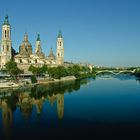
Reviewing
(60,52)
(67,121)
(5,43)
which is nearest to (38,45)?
(60,52)

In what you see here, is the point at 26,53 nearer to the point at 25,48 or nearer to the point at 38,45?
the point at 25,48

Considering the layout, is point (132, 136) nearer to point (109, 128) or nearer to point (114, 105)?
point (109, 128)

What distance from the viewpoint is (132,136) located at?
11.7 m

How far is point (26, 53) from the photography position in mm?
56531

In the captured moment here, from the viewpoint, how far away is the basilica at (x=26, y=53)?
46.7 meters

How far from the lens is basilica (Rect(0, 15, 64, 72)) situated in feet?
153

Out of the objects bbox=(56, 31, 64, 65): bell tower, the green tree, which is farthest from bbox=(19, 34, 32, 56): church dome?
the green tree

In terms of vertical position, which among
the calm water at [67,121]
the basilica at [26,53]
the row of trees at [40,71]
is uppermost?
the basilica at [26,53]

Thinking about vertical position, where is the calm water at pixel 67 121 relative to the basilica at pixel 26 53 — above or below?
below

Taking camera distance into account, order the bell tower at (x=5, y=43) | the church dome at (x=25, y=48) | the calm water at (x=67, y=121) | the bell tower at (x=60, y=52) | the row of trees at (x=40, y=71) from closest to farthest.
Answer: the calm water at (x=67, y=121)
the row of trees at (x=40, y=71)
the bell tower at (x=5, y=43)
the church dome at (x=25, y=48)
the bell tower at (x=60, y=52)

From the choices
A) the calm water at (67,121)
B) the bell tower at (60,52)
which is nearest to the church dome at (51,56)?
the bell tower at (60,52)

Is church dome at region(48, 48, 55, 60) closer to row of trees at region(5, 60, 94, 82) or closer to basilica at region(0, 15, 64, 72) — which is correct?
basilica at region(0, 15, 64, 72)

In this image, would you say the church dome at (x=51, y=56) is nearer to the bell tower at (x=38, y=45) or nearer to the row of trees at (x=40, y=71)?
the bell tower at (x=38, y=45)

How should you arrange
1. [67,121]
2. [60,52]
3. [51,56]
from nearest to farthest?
[67,121]
[60,52]
[51,56]
